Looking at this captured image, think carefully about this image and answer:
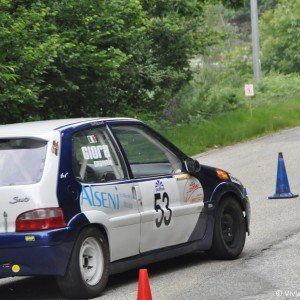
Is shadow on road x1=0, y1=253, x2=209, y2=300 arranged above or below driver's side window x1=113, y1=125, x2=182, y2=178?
below

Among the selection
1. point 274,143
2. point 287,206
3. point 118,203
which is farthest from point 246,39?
point 118,203

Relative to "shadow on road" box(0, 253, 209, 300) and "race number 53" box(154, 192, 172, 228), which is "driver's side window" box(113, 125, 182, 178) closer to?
"race number 53" box(154, 192, 172, 228)

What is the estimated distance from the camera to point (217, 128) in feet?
101

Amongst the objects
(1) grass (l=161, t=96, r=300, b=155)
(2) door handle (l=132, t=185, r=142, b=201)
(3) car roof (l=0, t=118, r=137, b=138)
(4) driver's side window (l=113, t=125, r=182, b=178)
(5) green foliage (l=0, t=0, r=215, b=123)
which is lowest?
(1) grass (l=161, t=96, r=300, b=155)

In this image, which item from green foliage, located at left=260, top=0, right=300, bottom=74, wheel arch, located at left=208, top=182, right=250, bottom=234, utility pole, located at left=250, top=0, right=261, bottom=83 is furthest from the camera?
green foliage, located at left=260, top=0, right=300, bottom=74

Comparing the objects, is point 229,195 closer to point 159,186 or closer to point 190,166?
point 190,166

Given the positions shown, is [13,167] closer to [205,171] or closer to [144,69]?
[205,171]

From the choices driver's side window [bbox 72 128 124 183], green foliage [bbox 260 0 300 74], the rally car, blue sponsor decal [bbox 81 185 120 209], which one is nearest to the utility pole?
green foliage [bbox 260 0 300 74]

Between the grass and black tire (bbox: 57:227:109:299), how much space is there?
18.2 m

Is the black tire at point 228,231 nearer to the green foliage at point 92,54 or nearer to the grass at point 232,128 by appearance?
the green foliage at point 92,54

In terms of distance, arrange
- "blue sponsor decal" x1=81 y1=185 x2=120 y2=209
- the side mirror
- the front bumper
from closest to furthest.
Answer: the front bumper → "blue sponsor decal" x1=81 y1=185 x2=120 y2=209 → the side mirror

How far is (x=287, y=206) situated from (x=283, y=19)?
5528cm

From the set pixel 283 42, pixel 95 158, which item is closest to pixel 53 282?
pixel 95 158

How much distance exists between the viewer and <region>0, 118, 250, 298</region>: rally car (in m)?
8.17
